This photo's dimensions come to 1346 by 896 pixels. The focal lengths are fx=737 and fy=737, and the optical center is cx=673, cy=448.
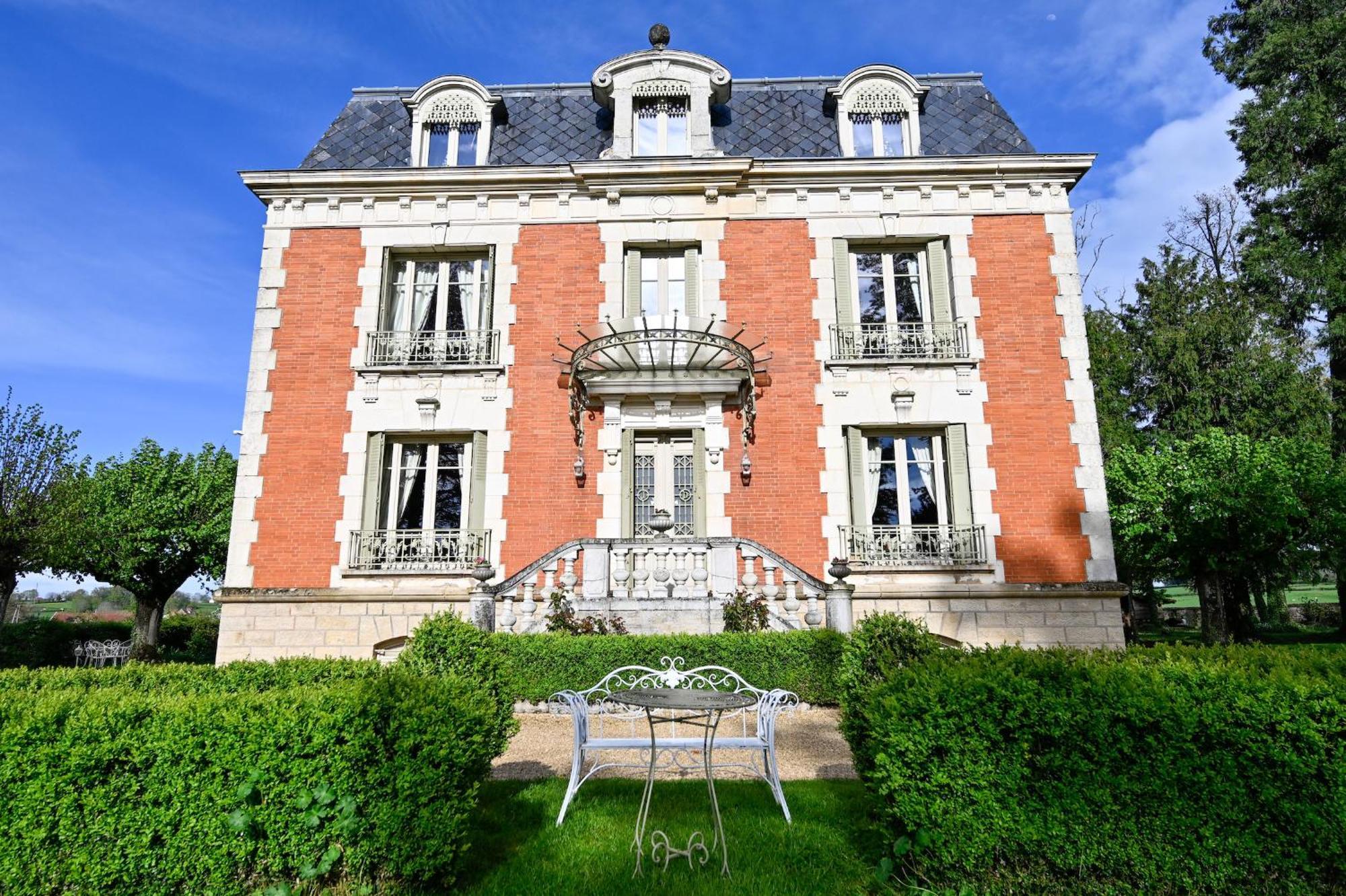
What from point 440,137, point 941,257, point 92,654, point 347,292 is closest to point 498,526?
point 347,292

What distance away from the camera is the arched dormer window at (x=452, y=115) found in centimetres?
1327

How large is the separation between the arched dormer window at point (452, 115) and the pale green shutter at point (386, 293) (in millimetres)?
1950

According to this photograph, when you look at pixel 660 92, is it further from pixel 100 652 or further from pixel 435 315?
pixel 100 652

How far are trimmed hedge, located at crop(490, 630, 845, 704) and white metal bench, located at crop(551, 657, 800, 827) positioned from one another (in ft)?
1.00

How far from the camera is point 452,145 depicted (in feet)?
43.6

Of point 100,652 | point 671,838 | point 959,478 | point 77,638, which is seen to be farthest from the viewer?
point 77,638

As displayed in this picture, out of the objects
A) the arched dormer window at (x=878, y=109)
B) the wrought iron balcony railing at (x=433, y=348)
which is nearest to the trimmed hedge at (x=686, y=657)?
the wrought iron balcony railing at (x=433, y=348)

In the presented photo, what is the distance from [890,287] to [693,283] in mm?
3392

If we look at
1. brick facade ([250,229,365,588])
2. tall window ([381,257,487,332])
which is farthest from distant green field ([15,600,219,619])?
tall window ([381,257,487,332])

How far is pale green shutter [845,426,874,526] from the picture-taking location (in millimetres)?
11586

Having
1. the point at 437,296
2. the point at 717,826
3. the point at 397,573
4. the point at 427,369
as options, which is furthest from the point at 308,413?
the point at 717,826

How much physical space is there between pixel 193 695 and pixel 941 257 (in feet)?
39.4

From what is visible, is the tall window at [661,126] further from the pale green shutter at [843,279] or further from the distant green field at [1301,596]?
the distant green field at [1301,596]

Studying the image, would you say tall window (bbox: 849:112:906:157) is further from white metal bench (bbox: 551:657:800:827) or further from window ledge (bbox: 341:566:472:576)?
window ledge (bbox: 341:566:472:576)
